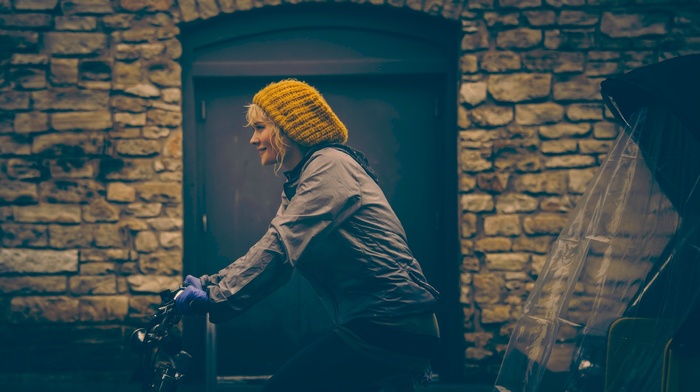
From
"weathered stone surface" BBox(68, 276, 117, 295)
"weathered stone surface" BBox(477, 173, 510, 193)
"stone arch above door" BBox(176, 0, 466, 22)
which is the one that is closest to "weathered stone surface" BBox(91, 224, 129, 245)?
"weathered stone surface" BBox(68, 276, 117, 295)

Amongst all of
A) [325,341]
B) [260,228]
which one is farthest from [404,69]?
[325,341]

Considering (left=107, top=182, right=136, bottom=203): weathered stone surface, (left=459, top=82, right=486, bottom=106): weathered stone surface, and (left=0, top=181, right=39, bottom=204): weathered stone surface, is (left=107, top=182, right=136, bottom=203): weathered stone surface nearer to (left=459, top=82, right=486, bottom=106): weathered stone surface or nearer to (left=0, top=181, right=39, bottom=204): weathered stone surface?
(left=0, top=181, right=39, bottom=204): weathered stone surface

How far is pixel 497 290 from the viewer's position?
5.36 m

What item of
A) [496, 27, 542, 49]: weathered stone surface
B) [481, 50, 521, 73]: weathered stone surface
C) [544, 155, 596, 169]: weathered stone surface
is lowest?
[544, 155, 596, 169]: weathered stone surface

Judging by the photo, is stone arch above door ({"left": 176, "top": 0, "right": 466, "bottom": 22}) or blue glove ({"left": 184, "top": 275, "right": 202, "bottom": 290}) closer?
blue glove ({"left": 184, "top": 275, "right": 202, "bottom": 290})

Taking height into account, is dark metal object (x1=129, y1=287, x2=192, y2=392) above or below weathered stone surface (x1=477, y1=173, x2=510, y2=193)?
below

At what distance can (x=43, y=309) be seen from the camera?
5.30 meters

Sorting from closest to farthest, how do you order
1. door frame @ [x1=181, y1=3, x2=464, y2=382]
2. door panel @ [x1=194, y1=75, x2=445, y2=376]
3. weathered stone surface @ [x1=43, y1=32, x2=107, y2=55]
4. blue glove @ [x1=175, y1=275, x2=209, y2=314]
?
blue glove @ [x1=175, y1=275, x2=209, y2=314] → weathered stone surface @ [x1=43, y1=32, x2=107, y2=55] → door frame @ [x1=181, y1=3, x2=464, y2=382] → door panel @ [x1=194, y1=75, x2=445, y2=376]

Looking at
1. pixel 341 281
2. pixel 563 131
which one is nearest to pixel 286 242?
pixel 341 281

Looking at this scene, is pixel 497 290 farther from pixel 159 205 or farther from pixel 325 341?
pixel 325 341

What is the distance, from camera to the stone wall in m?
5.27

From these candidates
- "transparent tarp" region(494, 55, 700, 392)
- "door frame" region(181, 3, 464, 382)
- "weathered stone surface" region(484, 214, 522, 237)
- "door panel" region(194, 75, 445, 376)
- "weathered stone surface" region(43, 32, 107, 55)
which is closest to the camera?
"transparent tarp" region(494, 55, 700, 392)

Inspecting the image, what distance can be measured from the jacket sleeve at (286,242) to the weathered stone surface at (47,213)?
3171 mm

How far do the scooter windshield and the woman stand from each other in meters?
0.54
